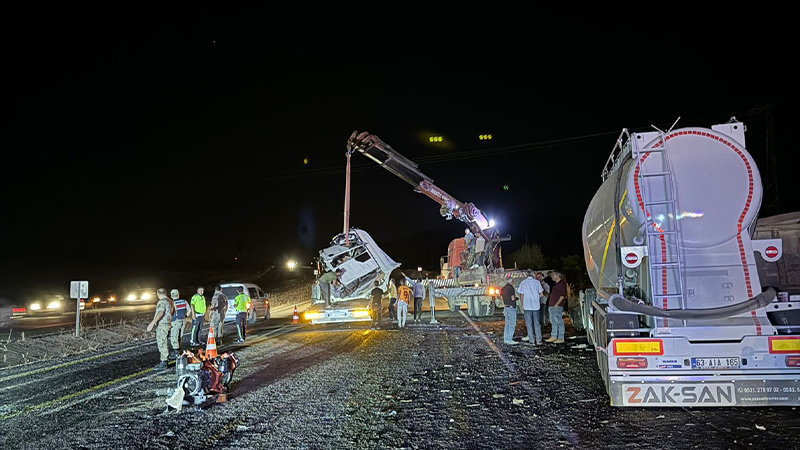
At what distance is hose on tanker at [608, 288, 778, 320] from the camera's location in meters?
5.91

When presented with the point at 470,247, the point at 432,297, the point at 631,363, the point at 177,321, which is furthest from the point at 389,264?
the point at 631,363

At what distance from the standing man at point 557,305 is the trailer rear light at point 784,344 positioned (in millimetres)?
6289

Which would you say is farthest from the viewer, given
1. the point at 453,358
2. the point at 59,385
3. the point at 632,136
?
the point at 453,358

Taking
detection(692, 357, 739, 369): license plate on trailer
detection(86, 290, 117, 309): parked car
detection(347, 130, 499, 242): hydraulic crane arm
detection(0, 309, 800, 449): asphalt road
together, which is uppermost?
detection(347, 130, 499, 242): hydraulic crane arm

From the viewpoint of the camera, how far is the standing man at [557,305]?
39.8 feet

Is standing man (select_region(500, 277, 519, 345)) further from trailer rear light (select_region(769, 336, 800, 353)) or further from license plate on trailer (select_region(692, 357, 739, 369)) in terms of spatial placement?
trailer rear light (select_region(769, 336, 800, 353))

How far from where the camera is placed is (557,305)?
12.4 m

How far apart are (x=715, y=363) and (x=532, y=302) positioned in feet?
19.7

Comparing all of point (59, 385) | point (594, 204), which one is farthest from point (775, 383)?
point (59, 385)

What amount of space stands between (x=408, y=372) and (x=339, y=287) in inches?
359

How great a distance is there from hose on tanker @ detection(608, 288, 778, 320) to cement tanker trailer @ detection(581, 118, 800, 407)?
0.04ft

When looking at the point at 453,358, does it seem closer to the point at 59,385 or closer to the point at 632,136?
the point at 632,136

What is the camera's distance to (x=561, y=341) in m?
12.4

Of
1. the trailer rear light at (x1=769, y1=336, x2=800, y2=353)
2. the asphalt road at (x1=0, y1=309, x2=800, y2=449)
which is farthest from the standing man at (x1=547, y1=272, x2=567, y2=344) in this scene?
the trailer rear light at (x1=769, y1=336, x2=800, y2=353)
